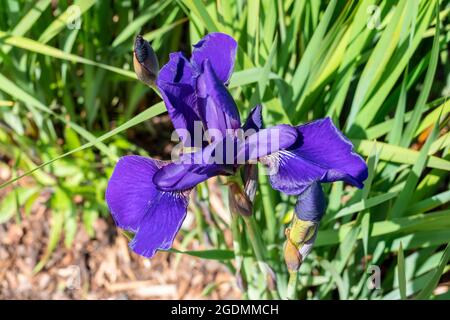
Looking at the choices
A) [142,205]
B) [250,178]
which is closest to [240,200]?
[250,178]

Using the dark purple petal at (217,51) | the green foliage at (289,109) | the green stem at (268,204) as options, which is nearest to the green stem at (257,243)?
the green foliage at (289,109)

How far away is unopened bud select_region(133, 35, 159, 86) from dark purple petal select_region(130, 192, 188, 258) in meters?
0.21

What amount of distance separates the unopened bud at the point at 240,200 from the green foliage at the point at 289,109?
6 centimetres

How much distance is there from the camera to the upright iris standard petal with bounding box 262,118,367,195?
3.00 feet

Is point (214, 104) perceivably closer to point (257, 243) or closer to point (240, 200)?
point (240, 200)

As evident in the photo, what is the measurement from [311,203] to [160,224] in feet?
0.86

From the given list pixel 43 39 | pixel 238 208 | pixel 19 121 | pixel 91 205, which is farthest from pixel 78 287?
pixel 238 208

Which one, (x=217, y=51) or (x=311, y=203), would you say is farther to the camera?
(x=217, y=51)

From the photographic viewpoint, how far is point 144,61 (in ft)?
3.23

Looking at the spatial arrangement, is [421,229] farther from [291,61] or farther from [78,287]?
[78,287]

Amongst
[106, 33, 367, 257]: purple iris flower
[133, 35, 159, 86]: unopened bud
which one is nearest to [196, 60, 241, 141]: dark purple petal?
[106, 33, 367, 257]: purple iris flower

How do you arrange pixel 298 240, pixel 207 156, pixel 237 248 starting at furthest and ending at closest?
pixel 237 248 → pixel 298 240 → pixel 207 156

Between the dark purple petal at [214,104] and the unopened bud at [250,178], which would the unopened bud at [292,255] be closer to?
the unopened bud at [250,178]

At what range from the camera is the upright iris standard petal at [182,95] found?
0.94m
